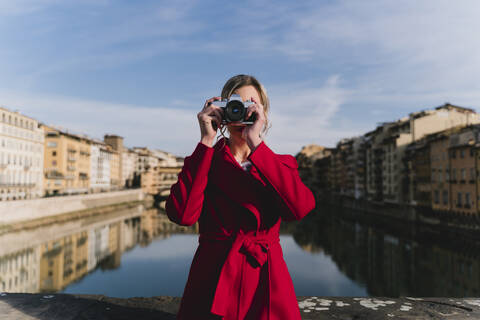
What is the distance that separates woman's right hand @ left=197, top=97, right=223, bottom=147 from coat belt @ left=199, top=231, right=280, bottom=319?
473 millimetres

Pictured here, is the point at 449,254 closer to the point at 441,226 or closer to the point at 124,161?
the point at 441,226

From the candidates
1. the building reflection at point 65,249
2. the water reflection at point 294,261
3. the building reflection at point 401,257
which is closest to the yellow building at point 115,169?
the building reflection at point 65,249

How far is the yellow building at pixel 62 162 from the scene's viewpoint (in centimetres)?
6231

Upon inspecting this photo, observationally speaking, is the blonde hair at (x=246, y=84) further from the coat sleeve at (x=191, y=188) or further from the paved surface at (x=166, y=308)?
the paved surface at (x=166, y=308)

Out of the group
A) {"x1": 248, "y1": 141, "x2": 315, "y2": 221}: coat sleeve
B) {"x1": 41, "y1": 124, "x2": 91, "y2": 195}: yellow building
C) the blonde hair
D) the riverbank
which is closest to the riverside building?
{"x1": 41, "y1": 124, "x2": 91, "y2": 195}: yellow building

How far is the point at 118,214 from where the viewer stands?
62812mm

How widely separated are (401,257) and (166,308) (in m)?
30.8

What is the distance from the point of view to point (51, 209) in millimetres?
45625

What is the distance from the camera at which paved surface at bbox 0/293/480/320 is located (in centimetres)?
326

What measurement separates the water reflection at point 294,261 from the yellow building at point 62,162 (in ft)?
58.2

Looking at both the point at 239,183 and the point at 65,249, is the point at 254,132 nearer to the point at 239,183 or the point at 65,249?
the point at 239,183

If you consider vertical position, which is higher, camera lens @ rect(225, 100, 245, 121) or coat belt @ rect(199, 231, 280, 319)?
camera lens @ rect(225, 100, 245, 121)

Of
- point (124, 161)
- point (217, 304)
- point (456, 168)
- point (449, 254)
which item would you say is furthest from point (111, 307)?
point (124, 161)

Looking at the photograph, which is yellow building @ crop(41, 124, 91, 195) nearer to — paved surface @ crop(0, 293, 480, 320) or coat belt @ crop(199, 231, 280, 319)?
paved surface @ crop(0, 293, 480, 320)
